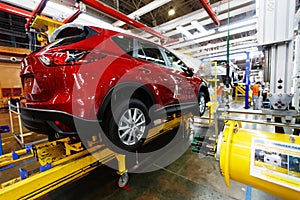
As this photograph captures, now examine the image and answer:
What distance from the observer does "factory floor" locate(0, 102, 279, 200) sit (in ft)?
5.44

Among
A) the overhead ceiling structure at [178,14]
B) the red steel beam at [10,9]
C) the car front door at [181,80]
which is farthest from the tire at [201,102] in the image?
the red steel beam at [10,9]

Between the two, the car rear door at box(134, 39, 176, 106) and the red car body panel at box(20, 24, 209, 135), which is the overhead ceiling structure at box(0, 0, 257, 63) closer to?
the car rear door at box(134, 39, 176, 106)

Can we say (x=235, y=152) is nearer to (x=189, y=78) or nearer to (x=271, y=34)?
(x=271, y=34)

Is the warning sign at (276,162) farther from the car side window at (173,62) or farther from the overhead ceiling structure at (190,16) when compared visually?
the overhead ceiling structure at (190,16)

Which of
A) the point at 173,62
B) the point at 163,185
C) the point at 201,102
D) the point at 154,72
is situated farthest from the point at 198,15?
the point at 163,185

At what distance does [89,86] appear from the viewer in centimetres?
133

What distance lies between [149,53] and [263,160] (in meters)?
1.96

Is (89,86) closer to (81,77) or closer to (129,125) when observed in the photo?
(81,77)

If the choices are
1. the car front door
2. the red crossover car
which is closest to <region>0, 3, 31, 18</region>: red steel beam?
the red crossover car

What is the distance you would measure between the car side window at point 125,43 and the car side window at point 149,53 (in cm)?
15

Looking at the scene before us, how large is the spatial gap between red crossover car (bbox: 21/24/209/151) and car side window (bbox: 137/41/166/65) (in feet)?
0.17

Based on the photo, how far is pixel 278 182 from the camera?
65 cm

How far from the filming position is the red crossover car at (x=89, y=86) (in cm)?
130

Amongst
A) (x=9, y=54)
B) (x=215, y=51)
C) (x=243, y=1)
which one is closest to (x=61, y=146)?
(x=243, y=1)
